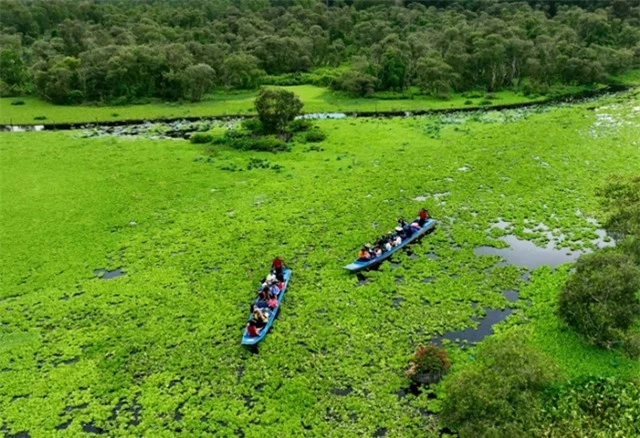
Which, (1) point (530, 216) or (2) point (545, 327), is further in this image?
(1) point (530, 216)

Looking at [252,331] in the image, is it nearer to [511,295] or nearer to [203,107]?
[511,295]

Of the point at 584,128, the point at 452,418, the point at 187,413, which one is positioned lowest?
the point at 187,413

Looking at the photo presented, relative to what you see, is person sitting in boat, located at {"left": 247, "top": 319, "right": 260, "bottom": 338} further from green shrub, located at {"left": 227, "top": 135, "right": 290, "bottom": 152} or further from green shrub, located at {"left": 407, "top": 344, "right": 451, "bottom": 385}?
green shrub, located at {"left": 227, "top": 135, "right": 290, "bottom": 152}

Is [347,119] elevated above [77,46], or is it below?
below

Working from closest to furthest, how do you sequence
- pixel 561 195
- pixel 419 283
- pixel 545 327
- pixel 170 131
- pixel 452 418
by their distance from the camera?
pixel 452 418 → pixel 545 327 → pixel 419 283 → pixel 561 195 → pixel 170 131

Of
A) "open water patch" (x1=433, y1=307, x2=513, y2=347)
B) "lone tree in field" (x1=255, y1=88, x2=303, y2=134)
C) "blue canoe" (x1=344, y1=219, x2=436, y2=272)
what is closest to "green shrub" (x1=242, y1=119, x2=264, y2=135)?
"lone tree in field" (x1=255, y1=88, x2=303, y2=134)

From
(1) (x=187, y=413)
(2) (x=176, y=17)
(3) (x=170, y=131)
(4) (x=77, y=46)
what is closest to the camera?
(1) (x=187, y=413)

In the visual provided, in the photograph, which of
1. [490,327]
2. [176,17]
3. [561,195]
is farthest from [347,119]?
[176,17]

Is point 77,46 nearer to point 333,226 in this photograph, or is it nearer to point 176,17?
point 176,17
